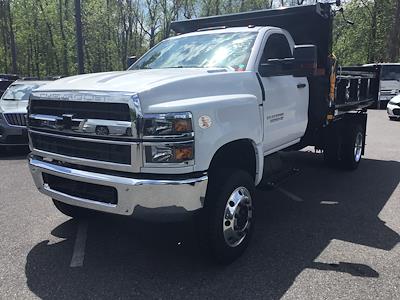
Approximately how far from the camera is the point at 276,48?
17.0 ft

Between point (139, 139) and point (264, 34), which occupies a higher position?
point (264, 34)

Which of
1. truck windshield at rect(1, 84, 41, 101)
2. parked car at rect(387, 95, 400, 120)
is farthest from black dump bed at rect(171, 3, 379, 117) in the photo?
parked car at rect(387, 95, 400, 120)

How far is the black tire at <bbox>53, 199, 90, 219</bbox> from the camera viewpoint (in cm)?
494

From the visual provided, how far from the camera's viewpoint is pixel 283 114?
16.5 feet

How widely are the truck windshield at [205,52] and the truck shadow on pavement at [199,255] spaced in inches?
73.0

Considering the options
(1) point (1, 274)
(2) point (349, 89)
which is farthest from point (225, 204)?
(2) point (349, 89)

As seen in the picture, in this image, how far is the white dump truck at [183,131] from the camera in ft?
11.1

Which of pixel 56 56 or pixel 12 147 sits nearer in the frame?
pixel 12 147

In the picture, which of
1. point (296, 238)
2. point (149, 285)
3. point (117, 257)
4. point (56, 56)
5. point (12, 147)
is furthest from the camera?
point (56, 56)

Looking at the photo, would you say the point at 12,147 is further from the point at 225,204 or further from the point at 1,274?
the point at 225,204

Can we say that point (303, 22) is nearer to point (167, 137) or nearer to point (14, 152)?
point (167, 137)

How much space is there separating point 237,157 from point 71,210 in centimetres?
209

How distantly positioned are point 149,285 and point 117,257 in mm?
668

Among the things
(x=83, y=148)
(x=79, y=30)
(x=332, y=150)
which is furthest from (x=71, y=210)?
(x=79, y=30)
